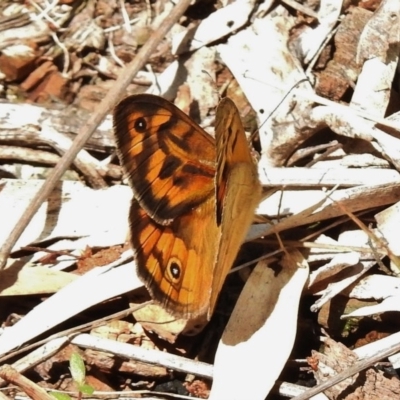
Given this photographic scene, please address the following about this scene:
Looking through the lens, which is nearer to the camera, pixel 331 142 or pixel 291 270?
pixel 291 270

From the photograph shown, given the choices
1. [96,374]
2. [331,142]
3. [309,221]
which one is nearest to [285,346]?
[309,221]

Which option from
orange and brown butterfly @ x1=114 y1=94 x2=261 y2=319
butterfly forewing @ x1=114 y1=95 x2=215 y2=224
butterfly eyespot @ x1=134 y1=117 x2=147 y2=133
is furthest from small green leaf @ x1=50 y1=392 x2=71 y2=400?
butterfly eyespot @ x1=134 y1=117 x2=147 y2=133

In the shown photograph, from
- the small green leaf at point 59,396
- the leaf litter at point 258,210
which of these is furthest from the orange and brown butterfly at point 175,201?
the small green leaf at point 59,396

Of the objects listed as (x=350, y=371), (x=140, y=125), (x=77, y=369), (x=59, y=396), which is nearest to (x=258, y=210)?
(x=140, y=125)

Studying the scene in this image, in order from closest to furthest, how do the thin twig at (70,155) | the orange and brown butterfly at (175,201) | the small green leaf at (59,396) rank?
the orange and brown butterfly at (175,201) → the small green leaf at (59,396) → the thin twig at (70,155)

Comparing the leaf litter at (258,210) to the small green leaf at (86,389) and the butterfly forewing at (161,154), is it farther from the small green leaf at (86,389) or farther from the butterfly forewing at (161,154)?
the butterfly forewing at (161,154)

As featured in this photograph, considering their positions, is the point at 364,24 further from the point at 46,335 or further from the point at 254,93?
the point at 46,335
